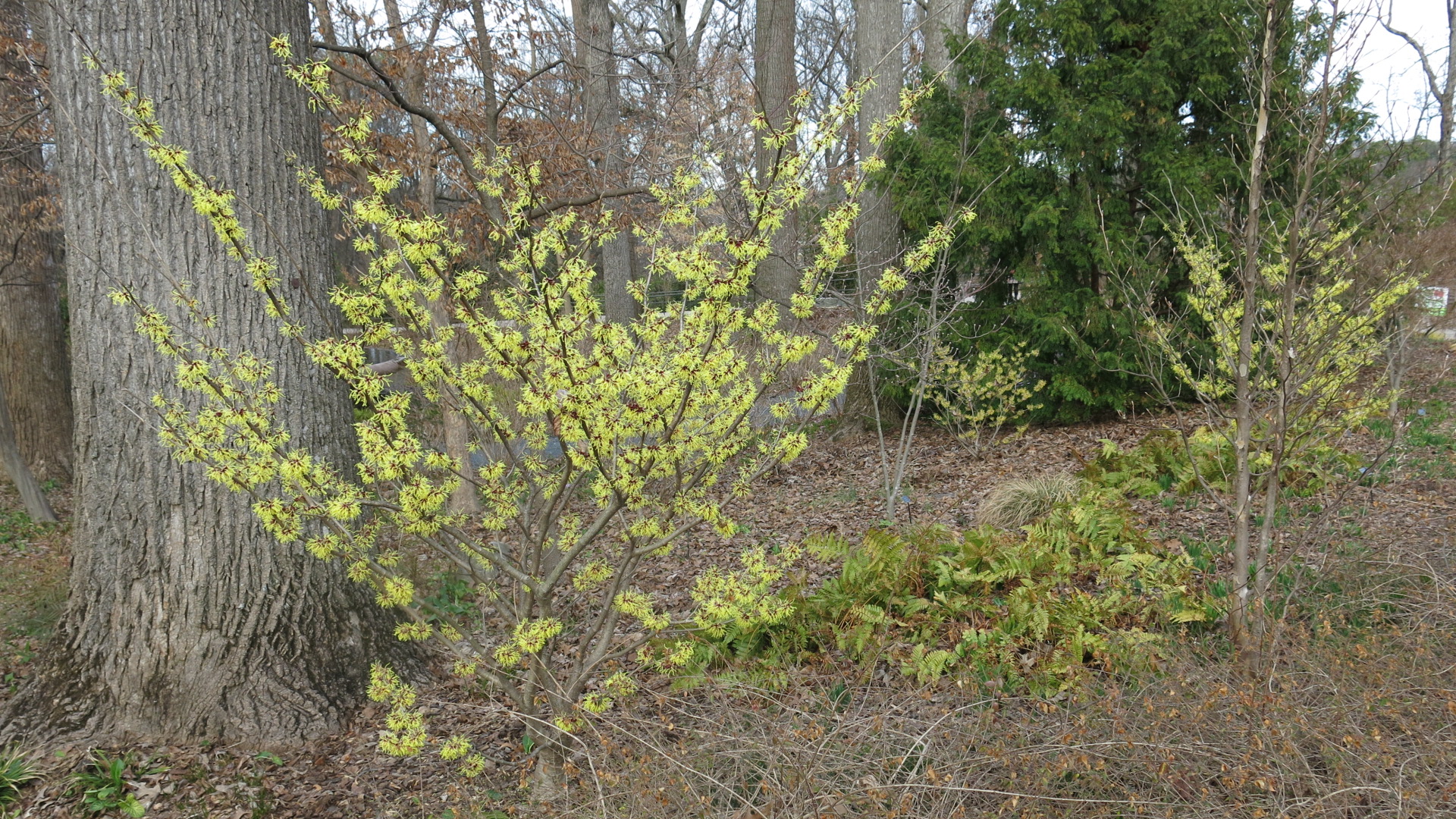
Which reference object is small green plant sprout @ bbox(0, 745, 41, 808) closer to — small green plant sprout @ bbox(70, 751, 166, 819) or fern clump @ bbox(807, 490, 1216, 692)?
small green plant sprout @ bbox(70, 751, 166, 819)

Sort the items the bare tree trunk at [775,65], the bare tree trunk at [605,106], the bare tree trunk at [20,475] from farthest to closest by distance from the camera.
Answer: the bare tree trunk at [775,65] < the bare tree trunk at [605,106] < the bare tree trunk at [20,475]

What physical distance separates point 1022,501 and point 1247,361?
2876 millimetres

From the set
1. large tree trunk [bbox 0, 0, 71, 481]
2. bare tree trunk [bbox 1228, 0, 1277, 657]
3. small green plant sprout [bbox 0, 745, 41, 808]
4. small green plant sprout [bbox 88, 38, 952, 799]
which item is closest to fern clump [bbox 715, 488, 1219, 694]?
bare tree trunk [bbox 1228, 0, 1277, 657]

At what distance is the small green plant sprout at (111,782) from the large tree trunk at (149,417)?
15cm

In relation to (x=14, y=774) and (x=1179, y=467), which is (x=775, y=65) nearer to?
(x=1179, y=467)

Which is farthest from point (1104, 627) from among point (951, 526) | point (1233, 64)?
point (1233, 64)

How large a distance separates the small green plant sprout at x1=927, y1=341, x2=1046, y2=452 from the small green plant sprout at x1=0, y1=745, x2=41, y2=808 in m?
7.19

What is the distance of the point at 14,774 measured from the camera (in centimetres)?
329

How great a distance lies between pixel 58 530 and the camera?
25.9ft

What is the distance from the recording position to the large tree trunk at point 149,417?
359 centimetres

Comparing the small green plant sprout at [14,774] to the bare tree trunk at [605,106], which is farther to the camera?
the bare tree trunk at [605,106]

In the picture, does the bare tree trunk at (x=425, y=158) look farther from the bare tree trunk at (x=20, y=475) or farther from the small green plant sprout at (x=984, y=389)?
the small green plant sprout at (x=984, y=389)

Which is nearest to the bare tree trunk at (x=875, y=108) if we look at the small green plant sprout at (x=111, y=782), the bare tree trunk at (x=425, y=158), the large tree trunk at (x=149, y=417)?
the bare tree trunk at (x=425, y=158)

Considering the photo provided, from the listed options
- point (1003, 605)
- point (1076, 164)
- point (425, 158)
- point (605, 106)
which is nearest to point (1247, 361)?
point (1003, 605)
